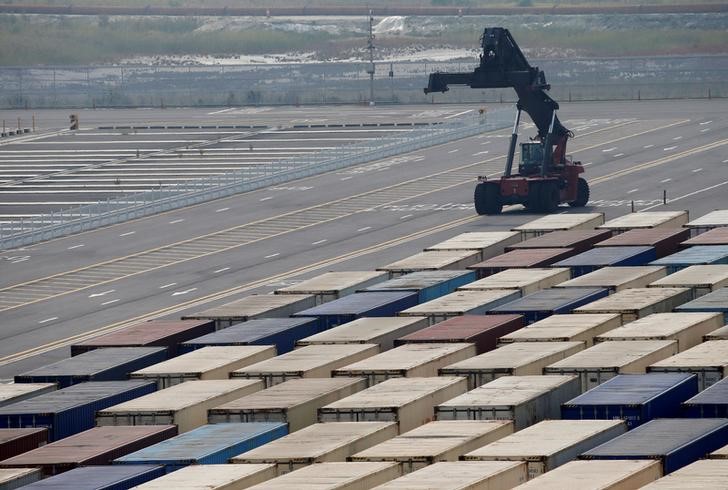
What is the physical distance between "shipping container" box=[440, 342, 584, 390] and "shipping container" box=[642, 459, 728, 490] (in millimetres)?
13675

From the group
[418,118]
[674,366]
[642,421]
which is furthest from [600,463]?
[418,118]

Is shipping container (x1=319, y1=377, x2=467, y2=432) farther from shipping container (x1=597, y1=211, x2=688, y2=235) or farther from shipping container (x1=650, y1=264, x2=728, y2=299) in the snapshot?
shipping container (x1=597, y1=211, x2=688, y2=235)

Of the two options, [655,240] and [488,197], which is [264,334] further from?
[488,197]

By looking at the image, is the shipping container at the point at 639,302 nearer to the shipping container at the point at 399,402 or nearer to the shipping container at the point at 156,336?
the shipping container at the point at 399,402

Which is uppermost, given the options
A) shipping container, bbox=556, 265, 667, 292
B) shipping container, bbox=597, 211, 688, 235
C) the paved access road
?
shipping container, bbox=597, 211, 688, 235

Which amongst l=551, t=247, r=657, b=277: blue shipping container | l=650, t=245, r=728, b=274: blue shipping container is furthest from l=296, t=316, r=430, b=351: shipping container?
l=650, t=245, r=728, b=274: blue shipping container

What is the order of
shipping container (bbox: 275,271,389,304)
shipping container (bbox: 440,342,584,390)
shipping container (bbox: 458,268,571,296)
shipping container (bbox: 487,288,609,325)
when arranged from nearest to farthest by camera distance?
→ shipping container (bbox: 440,342,584,390) < shipping container (bbox: 487,288,609,325) < shipping container (bbox: 458,268,571,296) < shipping container (bbox: 275,271,389,304)

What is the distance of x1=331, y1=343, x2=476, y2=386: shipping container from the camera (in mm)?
59375

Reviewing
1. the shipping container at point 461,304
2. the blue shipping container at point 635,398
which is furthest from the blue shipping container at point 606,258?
the blue shipping container at point 635,398

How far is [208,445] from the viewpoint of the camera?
50.6 meters

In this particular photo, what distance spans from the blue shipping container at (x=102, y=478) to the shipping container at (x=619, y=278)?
3131 cm

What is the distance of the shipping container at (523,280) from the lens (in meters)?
76.2

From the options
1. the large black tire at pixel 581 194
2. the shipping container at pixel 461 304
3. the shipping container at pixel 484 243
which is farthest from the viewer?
the large black tire at pixel 581 194

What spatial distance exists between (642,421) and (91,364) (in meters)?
22.6
